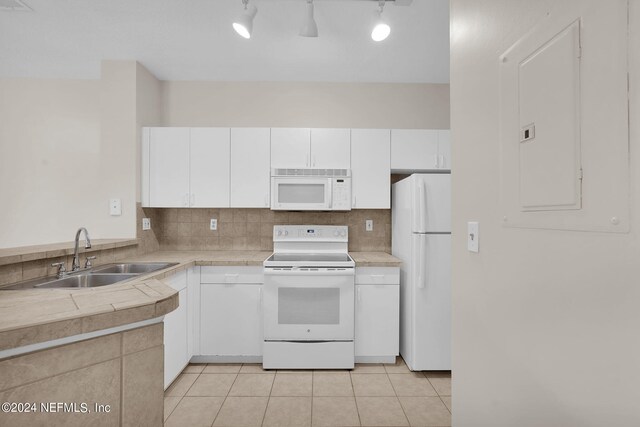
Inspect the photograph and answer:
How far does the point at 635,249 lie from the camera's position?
54 centimetres

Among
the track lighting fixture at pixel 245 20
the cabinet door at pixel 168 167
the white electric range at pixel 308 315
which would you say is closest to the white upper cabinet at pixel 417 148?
the white electric range at pixel 308 315

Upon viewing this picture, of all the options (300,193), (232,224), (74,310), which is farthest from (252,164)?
(74,310)

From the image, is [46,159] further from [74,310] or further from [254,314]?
[74,310]

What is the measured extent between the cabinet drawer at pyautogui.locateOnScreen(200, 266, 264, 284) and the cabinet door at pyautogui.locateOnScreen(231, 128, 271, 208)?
0.60m

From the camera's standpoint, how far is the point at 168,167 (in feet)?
8.98

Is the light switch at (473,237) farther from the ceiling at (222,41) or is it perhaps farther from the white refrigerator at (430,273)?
the ceiling at (222,41)

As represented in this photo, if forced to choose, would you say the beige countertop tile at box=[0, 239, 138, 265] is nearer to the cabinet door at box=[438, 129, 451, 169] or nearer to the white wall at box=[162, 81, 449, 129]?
the white wall at box=[162, 81, 449, 129]

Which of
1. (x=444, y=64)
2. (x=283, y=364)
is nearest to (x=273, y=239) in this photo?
(x=283, y=364)

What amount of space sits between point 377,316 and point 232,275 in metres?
1.22

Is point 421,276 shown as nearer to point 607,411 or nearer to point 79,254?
point 607,411

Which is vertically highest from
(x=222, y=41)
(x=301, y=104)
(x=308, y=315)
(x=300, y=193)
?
(x=222, y=41)

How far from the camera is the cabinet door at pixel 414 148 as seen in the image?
276 cm

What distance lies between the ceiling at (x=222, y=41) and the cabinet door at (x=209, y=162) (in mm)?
623

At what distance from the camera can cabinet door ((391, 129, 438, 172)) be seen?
2756 mm
